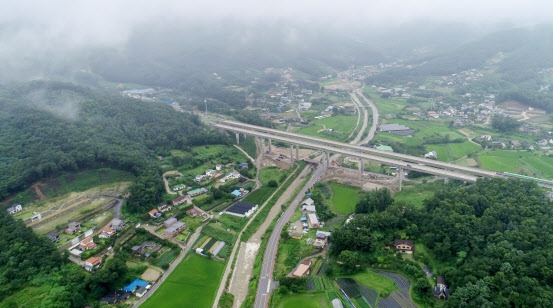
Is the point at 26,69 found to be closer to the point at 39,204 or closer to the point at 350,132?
the point at 39,204

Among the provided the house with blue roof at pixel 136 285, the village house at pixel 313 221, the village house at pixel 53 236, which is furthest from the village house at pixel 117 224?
the village house at pixel 313 221

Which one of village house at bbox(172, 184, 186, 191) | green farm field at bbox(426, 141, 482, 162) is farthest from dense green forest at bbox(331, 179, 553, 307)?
village house at bbox(172, 184, 186, 191)

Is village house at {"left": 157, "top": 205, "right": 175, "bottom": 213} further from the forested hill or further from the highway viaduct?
the highway viaduct

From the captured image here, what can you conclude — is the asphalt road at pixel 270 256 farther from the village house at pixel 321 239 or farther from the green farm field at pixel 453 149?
the green farm field at pixel 453 149

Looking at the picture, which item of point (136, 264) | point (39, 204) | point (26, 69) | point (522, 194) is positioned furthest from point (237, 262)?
point (26, 69)

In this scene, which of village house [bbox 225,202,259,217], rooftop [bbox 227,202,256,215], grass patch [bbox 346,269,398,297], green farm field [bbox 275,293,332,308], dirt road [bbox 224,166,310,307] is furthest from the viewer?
rooftop [bbox 227,202,256,215]

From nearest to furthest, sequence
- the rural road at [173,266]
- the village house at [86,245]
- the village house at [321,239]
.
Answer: the rural road at [173,266], the village house at [321,239], the village house at [86,245]
